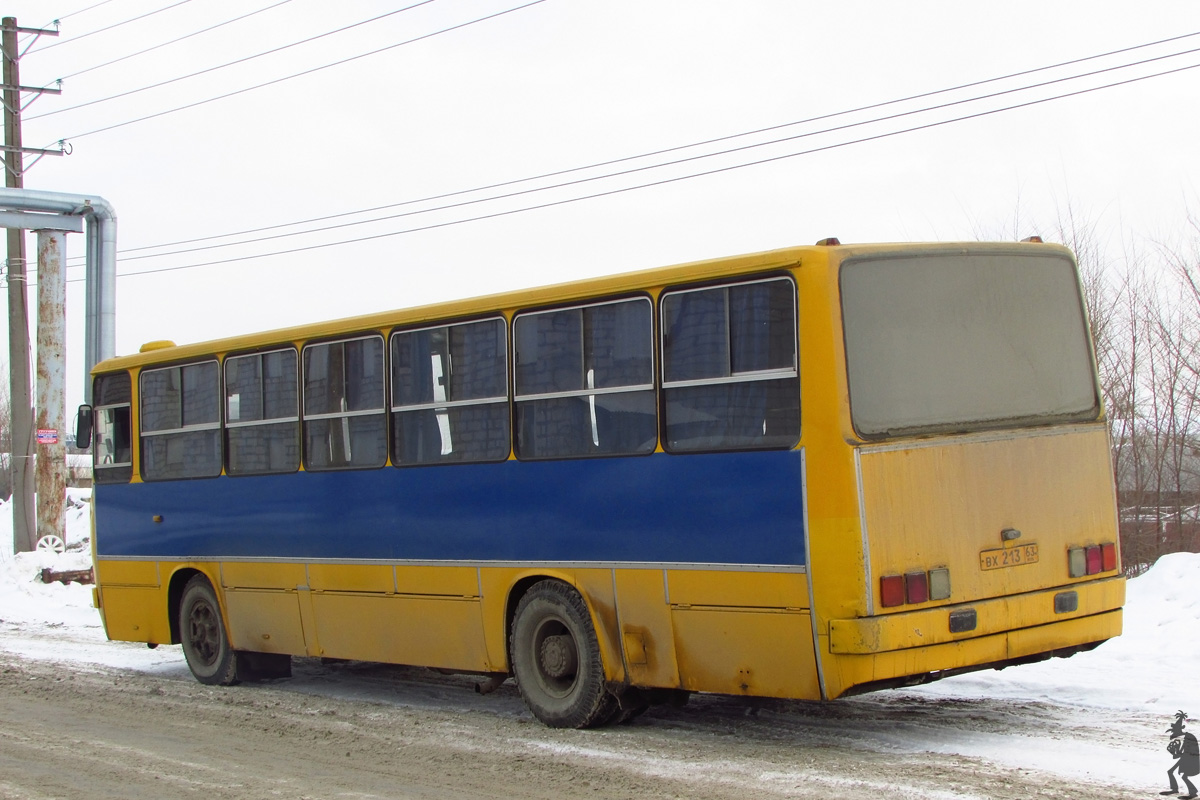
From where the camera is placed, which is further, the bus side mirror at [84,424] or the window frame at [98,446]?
the bus side mirror at [84,424]

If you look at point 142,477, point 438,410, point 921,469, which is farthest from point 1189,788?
point 142,477

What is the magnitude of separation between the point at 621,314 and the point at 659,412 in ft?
2.41

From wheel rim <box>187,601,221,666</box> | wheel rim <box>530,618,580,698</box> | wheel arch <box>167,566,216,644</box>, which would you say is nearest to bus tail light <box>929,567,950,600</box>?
wheel rim <box>530,618,580,698</box>

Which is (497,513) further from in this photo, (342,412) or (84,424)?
(84,424)

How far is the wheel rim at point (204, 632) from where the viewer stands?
42.4 ft

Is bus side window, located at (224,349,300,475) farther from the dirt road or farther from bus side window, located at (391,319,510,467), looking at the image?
the dirt road

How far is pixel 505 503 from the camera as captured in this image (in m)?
9.88

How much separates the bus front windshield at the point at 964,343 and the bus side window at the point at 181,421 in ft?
22.0

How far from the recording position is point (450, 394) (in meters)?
10.3

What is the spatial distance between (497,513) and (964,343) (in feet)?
11.2

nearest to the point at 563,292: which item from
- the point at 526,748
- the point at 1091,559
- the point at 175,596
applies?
the point at 526,748

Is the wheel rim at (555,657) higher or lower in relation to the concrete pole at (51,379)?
lower

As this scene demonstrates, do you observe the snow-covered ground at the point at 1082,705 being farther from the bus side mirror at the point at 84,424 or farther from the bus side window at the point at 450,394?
the bus side window at the point at 450,394

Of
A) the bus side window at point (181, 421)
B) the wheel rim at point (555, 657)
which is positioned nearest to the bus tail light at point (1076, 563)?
the wheel rim at point (555, 657)
